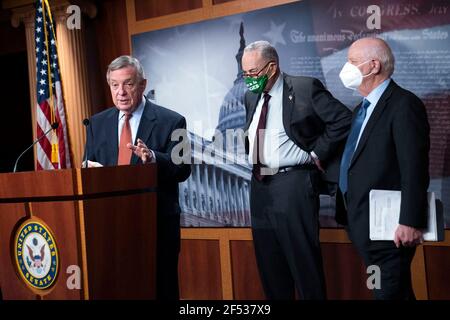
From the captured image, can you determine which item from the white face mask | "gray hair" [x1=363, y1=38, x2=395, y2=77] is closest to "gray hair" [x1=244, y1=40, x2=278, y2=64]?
the white face mask

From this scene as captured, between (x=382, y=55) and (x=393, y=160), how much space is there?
50 cm

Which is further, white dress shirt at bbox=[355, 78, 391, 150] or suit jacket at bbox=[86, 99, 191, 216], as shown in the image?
suit jacket at bbox=[86, 99, 191, 216]

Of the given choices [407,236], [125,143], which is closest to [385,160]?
[407,236]

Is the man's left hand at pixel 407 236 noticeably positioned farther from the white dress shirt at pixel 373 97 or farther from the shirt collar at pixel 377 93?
the shirt collar at pixel 377 93

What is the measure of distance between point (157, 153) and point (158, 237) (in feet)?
1.29

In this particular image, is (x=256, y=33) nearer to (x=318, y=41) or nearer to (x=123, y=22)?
(x=318, y=41)

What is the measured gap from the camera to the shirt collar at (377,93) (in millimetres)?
2654

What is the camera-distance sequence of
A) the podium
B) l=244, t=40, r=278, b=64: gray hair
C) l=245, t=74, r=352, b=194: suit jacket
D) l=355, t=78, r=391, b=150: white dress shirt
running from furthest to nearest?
1. l=244, t=40, r=278, b=64: gray hair
2. l=245, t=74, r=352, b=194: suit jacket
3. l=355, t=78, r=391, b=150: white dress shirt
4. the podium

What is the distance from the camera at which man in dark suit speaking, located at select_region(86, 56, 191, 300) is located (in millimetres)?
2721

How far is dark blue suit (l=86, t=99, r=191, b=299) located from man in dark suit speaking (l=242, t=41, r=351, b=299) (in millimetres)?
509

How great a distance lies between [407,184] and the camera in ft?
8.08

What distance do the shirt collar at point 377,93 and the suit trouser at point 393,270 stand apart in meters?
0.64

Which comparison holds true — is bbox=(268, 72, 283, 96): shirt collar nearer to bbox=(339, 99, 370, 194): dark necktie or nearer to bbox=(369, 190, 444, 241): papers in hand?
bbox=(339, 99, 370, 194): dark necktie
